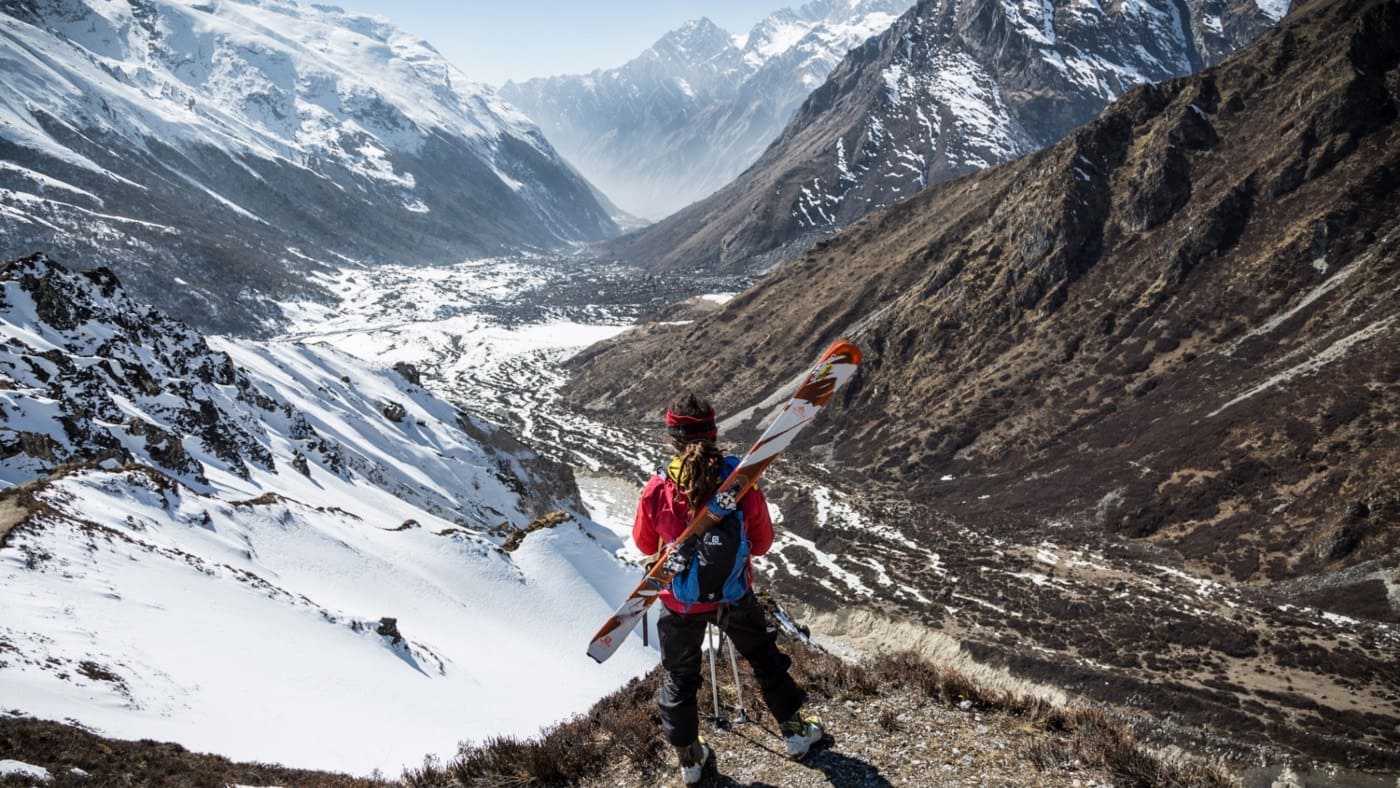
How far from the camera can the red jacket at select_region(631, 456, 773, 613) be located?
6961 millimetres

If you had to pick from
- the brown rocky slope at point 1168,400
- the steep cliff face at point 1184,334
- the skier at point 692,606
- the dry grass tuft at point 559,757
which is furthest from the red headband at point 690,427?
the steep cliff face at point 1184,334

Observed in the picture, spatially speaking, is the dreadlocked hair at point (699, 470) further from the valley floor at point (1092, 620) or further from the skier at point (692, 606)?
the valley floor at point (1092, 620)

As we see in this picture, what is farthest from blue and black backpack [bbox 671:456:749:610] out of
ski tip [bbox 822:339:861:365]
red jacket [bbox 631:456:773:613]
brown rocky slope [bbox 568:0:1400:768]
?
brown rocky slope [bbox 568:0:1400:768]

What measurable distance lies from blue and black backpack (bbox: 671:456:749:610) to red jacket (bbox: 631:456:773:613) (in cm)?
15

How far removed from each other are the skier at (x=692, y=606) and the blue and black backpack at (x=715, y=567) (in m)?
Result: 0.07

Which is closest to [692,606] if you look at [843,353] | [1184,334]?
[843,353]

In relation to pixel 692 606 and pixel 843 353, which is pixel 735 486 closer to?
pixel 692 606

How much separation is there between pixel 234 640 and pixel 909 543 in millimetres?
54320

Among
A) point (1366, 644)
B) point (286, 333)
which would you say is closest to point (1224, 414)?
point (1366, 644)

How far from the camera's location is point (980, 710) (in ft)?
29.5

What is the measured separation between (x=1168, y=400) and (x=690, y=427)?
7201 cm

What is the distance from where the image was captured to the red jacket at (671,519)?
6.96 metres

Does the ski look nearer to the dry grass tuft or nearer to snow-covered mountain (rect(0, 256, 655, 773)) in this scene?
the dry grass tuft

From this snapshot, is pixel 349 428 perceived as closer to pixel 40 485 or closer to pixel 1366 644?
pixel 40 485
